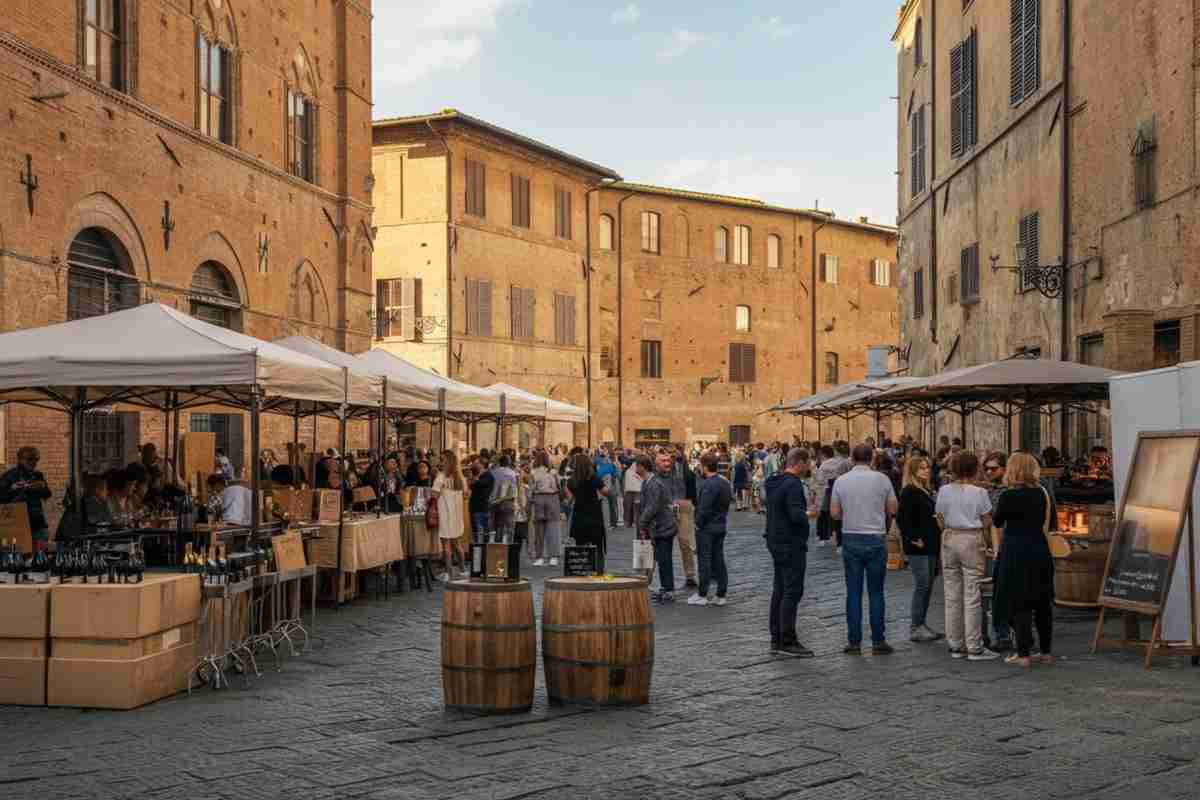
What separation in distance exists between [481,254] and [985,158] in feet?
52.0

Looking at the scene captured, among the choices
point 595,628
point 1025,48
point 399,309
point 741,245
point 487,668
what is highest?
point 741,245

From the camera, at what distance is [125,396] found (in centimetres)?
1242

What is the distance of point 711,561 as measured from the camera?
1282 centimetres

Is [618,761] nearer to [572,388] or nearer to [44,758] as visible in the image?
[44,758]

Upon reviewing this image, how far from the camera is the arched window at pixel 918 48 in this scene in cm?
2808

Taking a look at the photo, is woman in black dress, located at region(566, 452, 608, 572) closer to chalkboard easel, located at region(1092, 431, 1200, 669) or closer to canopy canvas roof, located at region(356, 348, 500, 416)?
canopy canvas roof, located at region(356, 348, 500, 416)

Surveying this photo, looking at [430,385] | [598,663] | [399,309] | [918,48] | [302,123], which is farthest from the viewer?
[399,309]

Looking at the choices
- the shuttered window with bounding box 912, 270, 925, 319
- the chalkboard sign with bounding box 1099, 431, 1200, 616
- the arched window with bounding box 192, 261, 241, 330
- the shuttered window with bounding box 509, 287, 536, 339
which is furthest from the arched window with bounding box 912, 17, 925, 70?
the chalkboard sign with bounding box 1099, 431, 1200, 616

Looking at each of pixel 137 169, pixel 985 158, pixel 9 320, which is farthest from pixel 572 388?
pixel 9 320

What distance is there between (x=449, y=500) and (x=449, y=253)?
19.6m

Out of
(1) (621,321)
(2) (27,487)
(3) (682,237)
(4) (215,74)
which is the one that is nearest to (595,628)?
(2) (27,487)

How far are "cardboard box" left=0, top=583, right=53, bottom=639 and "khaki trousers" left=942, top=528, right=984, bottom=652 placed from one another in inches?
245

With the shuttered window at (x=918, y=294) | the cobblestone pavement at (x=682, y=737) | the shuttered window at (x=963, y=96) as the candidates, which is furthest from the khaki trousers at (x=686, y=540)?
the shuttered window at (x=918, y=294)

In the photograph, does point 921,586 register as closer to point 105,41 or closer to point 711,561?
point 711,561
